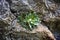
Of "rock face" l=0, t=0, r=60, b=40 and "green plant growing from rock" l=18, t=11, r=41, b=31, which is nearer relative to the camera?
"rock face" l=0, t=0, r=60, b=40

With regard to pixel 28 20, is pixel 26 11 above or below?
above

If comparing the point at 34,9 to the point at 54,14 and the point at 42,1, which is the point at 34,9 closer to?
the point at 42,1

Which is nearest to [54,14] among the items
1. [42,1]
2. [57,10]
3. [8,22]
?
[57,10]

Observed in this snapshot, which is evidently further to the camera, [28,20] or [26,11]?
[26,11]

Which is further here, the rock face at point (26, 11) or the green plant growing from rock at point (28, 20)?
the green plant growing from rock at point (28, 20)
